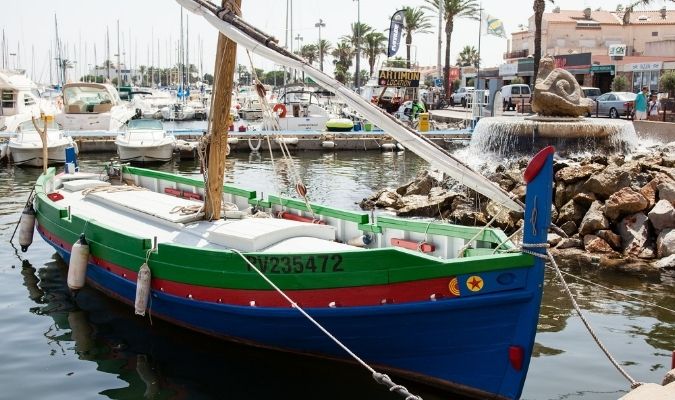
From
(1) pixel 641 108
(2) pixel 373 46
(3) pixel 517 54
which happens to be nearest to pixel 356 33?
(2) pixel 373 46

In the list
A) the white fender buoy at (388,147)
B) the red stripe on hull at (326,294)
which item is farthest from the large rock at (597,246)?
the white fender buoy at (388,147)

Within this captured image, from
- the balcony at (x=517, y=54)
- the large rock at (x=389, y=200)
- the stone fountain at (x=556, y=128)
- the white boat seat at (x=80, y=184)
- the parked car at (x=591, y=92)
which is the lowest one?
the large rock at (x=389, y=200)

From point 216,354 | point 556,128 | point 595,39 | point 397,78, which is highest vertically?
point 595,39

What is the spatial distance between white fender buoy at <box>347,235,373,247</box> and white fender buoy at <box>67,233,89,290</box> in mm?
4579

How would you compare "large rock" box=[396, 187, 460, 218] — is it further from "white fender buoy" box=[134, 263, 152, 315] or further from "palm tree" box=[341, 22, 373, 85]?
"palm tree" box=[341, 22, 373, 85]

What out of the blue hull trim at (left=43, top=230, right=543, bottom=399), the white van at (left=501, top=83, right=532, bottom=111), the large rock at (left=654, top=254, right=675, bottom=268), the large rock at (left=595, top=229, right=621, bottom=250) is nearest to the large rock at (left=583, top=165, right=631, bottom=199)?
the large rock at (left=595, top=229, right=621, bottom=250)

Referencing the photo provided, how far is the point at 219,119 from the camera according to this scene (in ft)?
40.8

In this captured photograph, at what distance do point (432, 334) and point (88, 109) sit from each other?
37.6 meters

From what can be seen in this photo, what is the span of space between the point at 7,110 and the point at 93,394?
35.7m

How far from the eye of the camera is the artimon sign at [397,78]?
45.5 m

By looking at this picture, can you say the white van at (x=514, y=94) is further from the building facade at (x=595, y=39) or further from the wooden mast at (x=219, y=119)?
the wooden mast at (x=219, y=119)

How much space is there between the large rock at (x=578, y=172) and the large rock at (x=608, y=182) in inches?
20.1

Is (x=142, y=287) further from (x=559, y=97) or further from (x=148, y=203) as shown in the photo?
(x=559, y=97)

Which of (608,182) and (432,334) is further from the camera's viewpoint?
(608,182)
